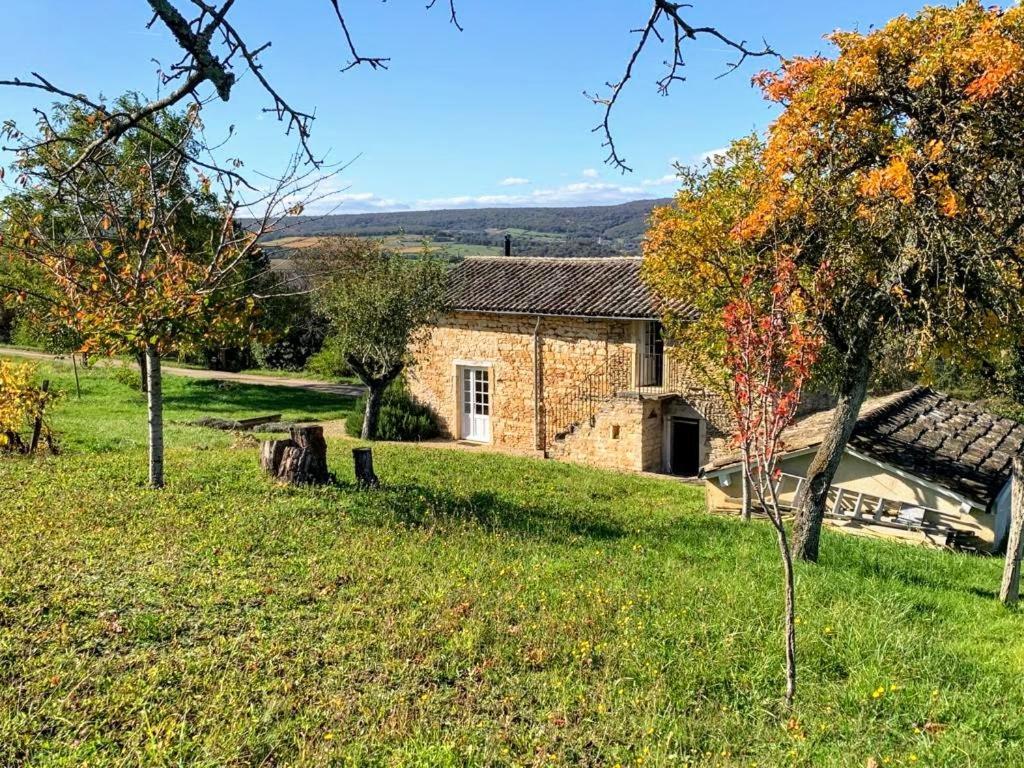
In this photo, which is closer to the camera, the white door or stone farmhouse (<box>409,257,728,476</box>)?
stone farmhouse (<box>409,257,728,476</box>)

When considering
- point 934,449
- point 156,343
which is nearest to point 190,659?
point 156,343

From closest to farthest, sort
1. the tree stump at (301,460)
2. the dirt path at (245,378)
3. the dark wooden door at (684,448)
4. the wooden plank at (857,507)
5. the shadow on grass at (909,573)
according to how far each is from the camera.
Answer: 1. the shadow on grass at (909,573)
2. the tree stump at (301,460)
3. the wooden plank at (857,507)
4. the dark wooden door at (684,448)
5. the dirt path at (245,378)

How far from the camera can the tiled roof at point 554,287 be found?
19.5 meters

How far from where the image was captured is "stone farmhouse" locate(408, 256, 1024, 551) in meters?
12.7

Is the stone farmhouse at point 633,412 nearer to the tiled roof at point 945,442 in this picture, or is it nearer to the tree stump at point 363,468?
the tiled roof at point 945,442

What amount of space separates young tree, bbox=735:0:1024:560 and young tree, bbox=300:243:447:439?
Answer: 12449 mm

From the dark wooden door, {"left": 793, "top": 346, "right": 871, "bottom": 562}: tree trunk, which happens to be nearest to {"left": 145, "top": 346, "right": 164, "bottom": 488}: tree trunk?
{"left": 793, "top": 346, "right": 871, "bottom": 562}: tree trunk

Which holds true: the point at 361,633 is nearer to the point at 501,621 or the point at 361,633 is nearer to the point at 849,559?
the point at 501,621

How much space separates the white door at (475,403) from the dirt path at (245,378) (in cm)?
1004

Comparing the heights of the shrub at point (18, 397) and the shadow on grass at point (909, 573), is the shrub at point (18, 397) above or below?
above

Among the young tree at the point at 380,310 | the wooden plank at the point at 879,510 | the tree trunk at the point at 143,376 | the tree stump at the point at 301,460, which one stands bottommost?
the wooden plank at the point at 879,510

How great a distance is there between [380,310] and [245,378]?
60.0ft

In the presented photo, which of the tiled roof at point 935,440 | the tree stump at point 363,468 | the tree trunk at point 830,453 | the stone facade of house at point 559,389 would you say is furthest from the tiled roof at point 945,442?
the tree stump at point 363,468

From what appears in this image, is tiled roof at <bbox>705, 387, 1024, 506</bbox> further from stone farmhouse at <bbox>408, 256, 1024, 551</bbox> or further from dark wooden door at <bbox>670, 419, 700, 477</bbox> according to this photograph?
dark wooden door at <bbox>670, 419, 700, 477</bbox>
